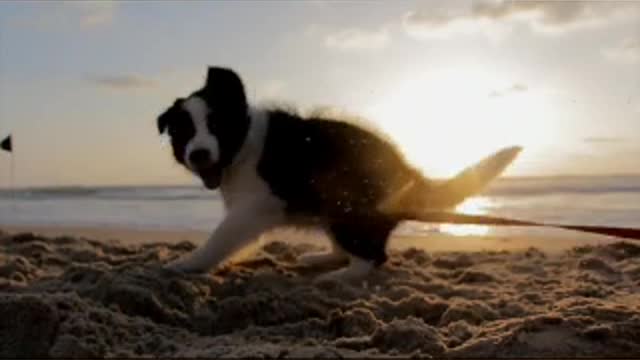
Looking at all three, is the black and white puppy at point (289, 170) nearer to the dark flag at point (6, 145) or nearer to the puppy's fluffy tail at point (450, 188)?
the puppy's fluffy tail at point (450, 188)

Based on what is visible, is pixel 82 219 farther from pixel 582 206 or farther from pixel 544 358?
pixel 544 358

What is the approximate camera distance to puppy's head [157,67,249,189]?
16.6ft

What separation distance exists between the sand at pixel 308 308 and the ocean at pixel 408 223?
9.88 ft

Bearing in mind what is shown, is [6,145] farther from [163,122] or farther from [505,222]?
[505,222]

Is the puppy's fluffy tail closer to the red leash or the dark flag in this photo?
the red leash

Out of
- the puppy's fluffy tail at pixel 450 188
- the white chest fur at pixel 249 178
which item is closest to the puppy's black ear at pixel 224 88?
the white chest fur at pixel 249 178

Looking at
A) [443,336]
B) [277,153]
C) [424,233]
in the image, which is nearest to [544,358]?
[443,336]

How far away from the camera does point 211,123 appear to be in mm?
5094

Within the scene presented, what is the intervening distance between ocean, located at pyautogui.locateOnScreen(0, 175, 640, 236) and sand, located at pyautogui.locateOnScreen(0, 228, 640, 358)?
3.01 meters

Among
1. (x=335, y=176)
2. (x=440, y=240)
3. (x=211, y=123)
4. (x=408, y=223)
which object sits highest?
(x=211, y=123)

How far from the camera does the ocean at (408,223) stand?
10846mm

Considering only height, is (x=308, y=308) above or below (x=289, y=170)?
below

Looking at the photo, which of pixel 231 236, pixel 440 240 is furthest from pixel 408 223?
pixel 231 236

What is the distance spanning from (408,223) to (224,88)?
156 inches
